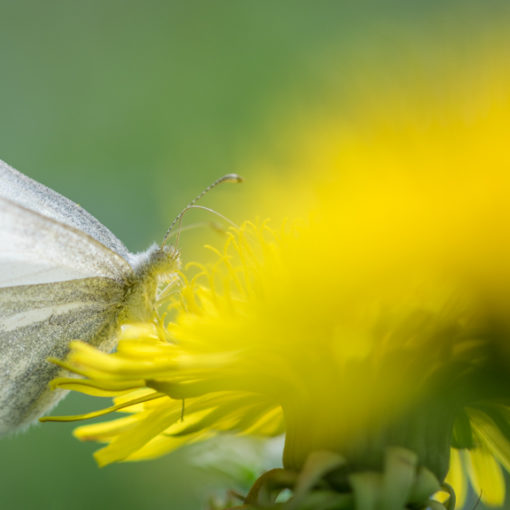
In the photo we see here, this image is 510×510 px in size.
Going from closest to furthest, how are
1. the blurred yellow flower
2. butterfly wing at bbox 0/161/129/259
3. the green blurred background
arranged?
the blurred yellow flower, the green blurred background, butterfly wing at bbox 0/161/129/259

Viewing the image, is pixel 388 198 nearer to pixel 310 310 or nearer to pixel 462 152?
pixel 462 152

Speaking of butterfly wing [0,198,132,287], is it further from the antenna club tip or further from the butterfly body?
the antenna club tip

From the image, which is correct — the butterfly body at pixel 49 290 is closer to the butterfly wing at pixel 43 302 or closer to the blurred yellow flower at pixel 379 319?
the butterfly wing at pixel 43 302

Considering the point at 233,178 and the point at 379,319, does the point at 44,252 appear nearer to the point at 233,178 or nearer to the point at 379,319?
the point at 233,178

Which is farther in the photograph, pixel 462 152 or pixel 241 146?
pixel 241 146

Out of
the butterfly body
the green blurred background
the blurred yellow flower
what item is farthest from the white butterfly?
the blurred yellow flower

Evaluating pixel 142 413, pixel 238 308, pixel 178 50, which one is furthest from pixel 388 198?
pixel 178 50

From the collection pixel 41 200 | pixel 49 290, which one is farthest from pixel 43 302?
pixel 41 200
